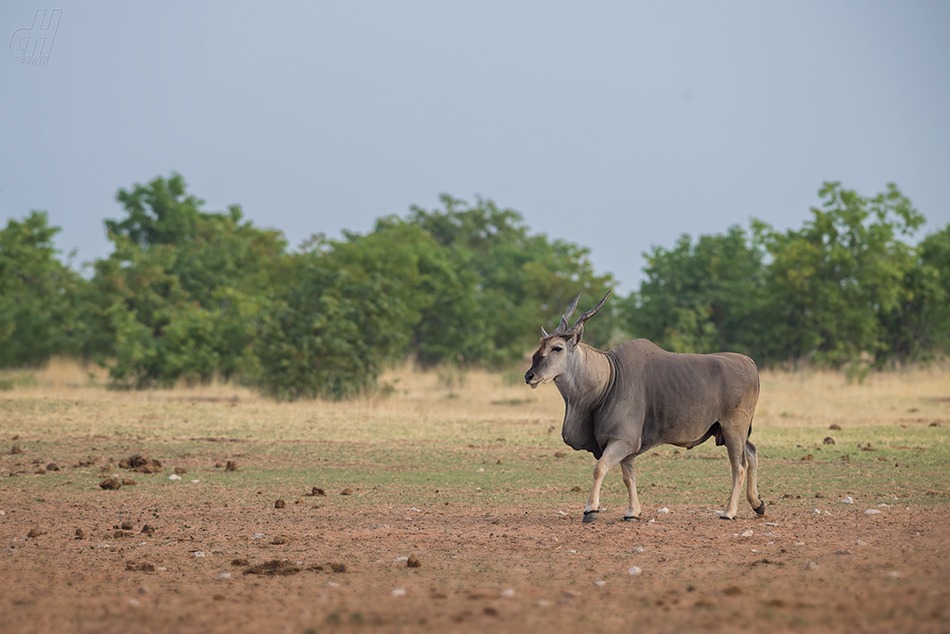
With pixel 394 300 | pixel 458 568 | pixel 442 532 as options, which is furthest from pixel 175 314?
pixel 458 568

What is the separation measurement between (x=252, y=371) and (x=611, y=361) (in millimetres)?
18870

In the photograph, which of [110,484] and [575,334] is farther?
[110,484]

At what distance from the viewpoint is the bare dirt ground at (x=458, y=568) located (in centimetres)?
593

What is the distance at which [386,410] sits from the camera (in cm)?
2245

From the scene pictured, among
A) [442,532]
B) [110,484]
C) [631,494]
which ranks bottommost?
[110,484]

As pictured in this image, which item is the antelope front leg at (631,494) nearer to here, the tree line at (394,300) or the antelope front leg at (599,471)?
the antelope front leg at (599,471)

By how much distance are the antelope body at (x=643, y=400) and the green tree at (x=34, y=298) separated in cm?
2860

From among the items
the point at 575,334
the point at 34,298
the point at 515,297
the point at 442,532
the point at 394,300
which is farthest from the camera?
the point at 515,297

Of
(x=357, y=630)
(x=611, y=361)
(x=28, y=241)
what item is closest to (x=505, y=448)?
(x=611, y=361)

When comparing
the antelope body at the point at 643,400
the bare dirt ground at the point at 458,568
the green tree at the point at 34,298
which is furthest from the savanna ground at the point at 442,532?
the green tree at the point at 34,298

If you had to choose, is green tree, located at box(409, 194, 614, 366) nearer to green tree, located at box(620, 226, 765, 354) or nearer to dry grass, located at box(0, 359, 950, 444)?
green tree, located at box(620, 226, 765, 354)

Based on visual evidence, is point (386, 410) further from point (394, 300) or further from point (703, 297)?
point (703, 297)

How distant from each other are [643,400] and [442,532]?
7.86 feet

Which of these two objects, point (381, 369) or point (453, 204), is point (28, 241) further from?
point (453, 204)
